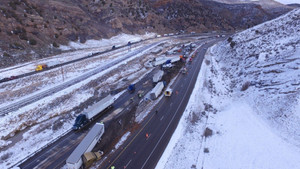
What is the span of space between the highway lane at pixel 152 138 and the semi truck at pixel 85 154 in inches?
67.7

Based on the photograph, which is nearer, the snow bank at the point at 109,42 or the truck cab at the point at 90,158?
the truck cab at the point at 90,158

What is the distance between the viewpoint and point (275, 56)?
4209 centimetres

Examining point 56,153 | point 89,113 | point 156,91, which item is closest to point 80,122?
point 89,113

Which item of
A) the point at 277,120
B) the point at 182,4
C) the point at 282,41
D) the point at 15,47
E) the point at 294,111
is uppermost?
the point at 182,4

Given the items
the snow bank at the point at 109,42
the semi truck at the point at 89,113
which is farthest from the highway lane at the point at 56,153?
the snow bank at the point at 109,42

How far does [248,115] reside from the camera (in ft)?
103

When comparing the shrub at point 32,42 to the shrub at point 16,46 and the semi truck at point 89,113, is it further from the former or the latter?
the semi truck at point 89,113

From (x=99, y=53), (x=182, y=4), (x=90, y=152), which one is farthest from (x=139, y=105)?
(x=182, y=4)

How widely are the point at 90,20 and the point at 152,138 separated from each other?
90.5 metres

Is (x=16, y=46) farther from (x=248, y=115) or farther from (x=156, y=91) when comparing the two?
(x=248, y=115)

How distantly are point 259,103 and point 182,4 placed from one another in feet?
493

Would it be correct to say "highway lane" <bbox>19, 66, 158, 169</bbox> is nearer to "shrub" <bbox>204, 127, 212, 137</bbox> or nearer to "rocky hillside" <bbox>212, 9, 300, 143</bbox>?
"shrub" <bbox>204, 127, 212, 137</bbox>

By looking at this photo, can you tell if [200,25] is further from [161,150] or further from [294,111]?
[161,150]

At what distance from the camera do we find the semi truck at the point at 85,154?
19.4m
